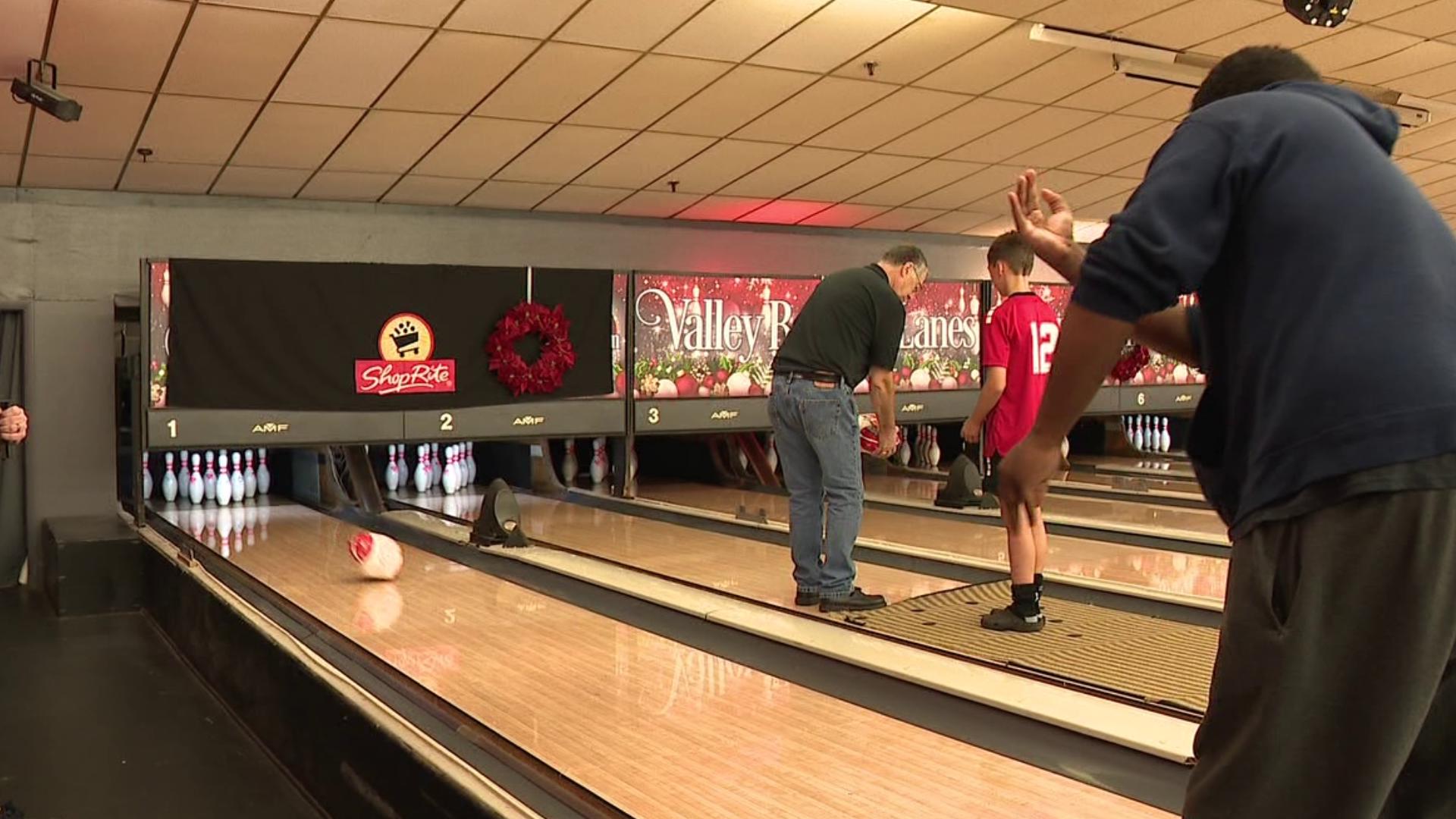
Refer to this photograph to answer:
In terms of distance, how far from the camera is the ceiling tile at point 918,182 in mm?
8102

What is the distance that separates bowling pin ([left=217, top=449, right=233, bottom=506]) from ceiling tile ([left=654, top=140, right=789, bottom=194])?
3.30m

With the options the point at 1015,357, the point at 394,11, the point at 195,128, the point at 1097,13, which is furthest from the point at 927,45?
the point at 195,128

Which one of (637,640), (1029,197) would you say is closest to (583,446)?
(637,640)

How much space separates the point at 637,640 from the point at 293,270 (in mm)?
3652

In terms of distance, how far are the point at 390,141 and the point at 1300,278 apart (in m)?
6.18

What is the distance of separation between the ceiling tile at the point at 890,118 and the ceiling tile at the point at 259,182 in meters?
3.15

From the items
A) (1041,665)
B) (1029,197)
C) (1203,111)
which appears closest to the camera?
(1203,111)

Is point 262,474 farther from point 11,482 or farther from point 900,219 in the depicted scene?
point 900,219

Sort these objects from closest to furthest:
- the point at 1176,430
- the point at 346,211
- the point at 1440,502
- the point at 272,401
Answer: the point at 1440,502, the point at 272,401, the point at 346,211, the point at 1176,430

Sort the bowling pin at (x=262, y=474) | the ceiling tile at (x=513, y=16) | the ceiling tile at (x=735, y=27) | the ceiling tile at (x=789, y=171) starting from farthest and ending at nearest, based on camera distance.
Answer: the bowling pin at (x=262, y=474) < the ceiling tile at (x=789, y=171) < the ceiling tile at (x=735, y=27) < the ceiling tile at (x=513, y=16)

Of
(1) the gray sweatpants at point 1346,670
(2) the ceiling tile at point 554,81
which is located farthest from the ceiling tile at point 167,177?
(1) the gray sweatpants at point 1346,670

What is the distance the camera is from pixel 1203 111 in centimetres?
134

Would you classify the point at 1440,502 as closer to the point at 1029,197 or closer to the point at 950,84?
the point at 1029,197

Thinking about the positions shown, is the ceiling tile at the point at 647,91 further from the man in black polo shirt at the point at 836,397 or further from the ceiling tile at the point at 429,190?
the man in black polo shirt at the point at 836,397
